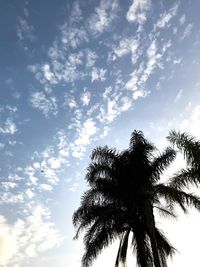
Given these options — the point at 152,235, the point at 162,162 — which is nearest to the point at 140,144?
the point at 162,162

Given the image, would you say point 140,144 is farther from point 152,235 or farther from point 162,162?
point 152,235

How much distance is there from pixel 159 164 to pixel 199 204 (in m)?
4.37

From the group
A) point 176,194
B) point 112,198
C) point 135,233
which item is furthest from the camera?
point 112,198

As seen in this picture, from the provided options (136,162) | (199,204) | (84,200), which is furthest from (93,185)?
(199,204)

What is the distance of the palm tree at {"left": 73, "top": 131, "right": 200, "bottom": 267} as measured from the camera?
2153cm

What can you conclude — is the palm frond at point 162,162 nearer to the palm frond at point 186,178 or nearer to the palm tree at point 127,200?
the palm tree at point 127,200

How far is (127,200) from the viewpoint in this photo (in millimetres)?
22562

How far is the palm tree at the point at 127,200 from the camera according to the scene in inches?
848

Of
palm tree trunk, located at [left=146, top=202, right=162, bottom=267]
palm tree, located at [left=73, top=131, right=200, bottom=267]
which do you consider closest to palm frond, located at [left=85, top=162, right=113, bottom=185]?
palm tree, located at [left=73, top=131, right=200, bottom=267]

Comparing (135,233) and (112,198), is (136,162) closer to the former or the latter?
(112,198)

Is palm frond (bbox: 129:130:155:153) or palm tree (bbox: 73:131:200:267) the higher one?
palm frond (bbox: 129:130:155:153)

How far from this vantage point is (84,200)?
2352 centimetres

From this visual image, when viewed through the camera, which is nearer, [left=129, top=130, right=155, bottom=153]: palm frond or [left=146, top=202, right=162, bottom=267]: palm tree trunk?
[left=146, top=202, right=162, bottom=267]: palm tree trunk

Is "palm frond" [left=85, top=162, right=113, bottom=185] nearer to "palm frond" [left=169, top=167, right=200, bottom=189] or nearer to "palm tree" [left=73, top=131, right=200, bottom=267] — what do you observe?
"palm tree" [left=73, top=131, right=200, bottom=267]
